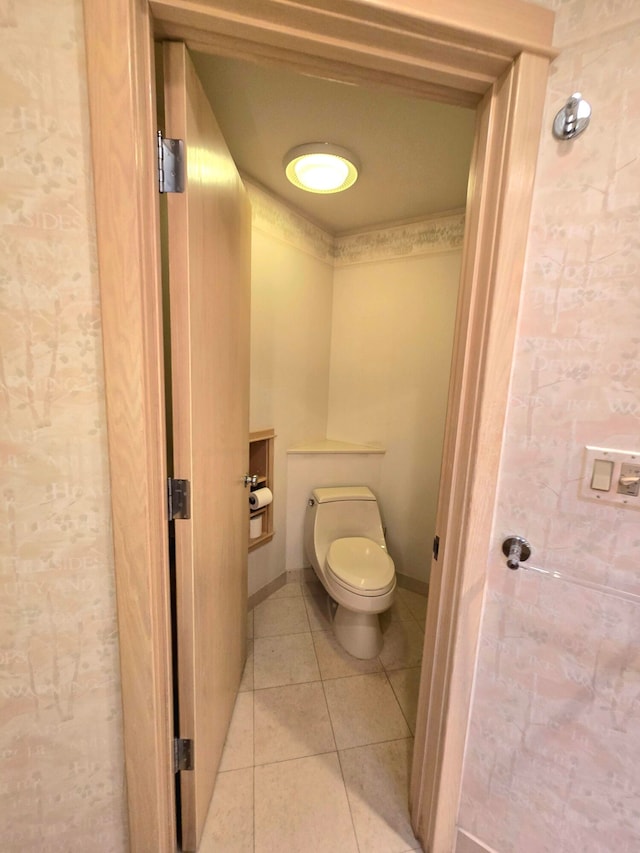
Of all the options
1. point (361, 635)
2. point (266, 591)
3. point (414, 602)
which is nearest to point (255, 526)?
point (266, 591)

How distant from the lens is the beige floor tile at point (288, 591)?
6.65 ft

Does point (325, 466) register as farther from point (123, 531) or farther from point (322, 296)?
point (123, 531)

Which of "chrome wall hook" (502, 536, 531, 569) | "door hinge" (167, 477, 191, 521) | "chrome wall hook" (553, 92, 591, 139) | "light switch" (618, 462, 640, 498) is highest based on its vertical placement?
"chrome wall hook" (553, 92, 591, 139)

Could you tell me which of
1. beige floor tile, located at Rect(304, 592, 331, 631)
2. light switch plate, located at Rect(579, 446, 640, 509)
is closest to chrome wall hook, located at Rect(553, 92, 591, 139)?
light switch plate, located at Rect(579, 446, 640, 509)

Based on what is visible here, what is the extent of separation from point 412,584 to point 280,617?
91 cm

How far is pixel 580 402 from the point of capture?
2.31ft

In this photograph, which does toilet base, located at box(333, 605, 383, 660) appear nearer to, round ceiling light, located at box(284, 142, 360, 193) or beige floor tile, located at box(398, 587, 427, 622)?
beige floor tile, located at box(398, 587, 427, 622)

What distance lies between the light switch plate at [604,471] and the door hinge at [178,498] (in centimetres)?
90

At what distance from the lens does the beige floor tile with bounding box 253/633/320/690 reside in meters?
1.49

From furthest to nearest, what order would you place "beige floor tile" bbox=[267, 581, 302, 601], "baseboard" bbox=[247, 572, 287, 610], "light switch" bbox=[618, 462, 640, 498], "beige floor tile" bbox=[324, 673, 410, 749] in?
"beige floor tile" bbox=[267, 581, 302, 601]
"baseboard" bbox=[247, 572, 287, 610]
"beige floor tile" bbox=[324, 673, 410, 749]
"light switch" bbox=[618, 462, 640, 498]

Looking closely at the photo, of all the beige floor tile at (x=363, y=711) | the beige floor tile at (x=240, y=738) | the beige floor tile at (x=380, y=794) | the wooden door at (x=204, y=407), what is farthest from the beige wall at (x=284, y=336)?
the beige floor tile at (x=380, y=794)

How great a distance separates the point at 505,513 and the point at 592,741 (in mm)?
549

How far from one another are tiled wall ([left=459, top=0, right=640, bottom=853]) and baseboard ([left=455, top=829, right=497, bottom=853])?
0.22 feet

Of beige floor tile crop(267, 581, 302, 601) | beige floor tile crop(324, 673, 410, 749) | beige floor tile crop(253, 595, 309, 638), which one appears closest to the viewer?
beige floor tile crop(324, 673, 410, 749)
